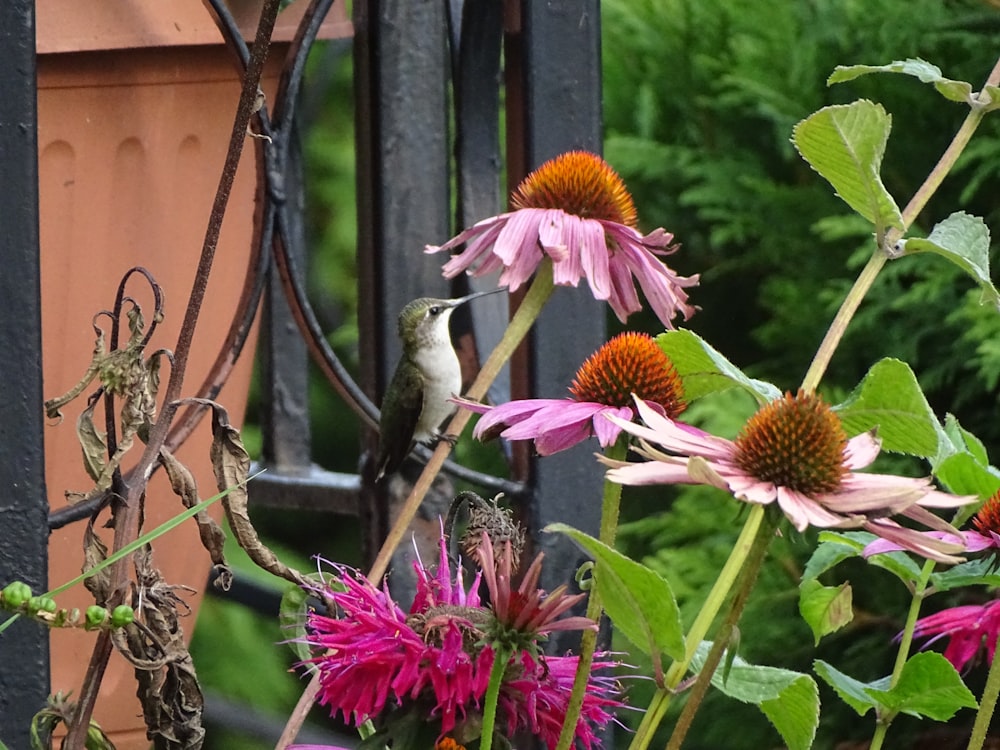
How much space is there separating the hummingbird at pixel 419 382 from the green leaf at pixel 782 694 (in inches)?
13.0

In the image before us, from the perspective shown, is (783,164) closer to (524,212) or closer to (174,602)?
(524,212)

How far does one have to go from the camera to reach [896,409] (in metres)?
0.48

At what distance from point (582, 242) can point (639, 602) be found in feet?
0.76

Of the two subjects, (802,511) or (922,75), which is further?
(922,75)

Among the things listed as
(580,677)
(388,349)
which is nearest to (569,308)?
(388,349)

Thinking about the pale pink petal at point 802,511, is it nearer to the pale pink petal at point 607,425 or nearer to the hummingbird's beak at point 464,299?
the pale pink petal at point 607,425

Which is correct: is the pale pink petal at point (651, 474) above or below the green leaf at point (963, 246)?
below

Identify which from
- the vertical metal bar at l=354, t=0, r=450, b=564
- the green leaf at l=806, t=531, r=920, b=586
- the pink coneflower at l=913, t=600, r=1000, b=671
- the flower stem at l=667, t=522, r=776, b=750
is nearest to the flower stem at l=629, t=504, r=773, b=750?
the flower stem at l=667, t=522, r=776, b=750

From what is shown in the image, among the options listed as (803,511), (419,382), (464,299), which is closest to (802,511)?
(803,511)

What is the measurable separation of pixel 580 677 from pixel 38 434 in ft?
1.00

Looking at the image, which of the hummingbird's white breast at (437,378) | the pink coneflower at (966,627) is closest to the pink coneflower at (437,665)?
the pink coneflower at (966,627)

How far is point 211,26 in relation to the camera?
84 centimetres

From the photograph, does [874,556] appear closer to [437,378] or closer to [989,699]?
[989,699]

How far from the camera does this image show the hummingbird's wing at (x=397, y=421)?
0.84 m
